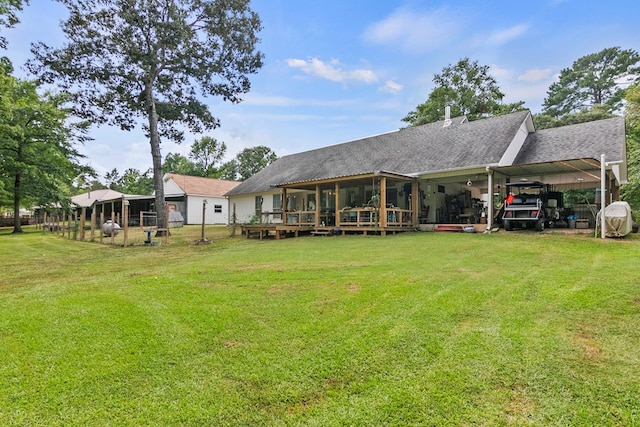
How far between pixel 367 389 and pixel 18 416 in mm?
2262

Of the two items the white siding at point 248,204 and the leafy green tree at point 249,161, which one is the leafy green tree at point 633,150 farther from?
the leafy green tree at point 249,161

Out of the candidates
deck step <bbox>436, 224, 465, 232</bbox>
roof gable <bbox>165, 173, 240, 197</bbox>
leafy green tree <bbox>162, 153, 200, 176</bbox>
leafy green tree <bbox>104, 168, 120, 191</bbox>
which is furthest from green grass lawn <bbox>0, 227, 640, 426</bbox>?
leafy green tree <bbox>104, 168, 120, 191</bbox>

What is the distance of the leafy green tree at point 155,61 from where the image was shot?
570 inches

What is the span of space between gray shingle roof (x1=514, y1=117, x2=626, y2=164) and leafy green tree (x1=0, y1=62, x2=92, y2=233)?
25.7 meters

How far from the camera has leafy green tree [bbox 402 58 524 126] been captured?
27.1 metres

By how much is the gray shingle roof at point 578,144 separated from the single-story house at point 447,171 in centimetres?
3

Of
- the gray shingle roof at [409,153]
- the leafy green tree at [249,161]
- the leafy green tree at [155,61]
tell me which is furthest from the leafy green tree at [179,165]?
the leafy green tree at [155,61]

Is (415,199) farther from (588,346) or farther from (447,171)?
(588,346)

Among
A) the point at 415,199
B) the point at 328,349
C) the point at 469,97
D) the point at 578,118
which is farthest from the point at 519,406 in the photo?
the point at 578,118

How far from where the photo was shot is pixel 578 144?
12844 mm

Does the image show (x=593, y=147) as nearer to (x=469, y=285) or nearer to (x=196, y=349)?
(x=469, y=285)

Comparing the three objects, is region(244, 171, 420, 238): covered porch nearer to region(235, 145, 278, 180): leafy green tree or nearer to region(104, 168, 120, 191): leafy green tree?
region(235, 145, 278, 180): leafy green tree

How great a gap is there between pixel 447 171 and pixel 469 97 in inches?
677

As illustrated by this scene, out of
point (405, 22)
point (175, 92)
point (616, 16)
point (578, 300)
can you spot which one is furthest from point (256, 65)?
point (578, 300)
